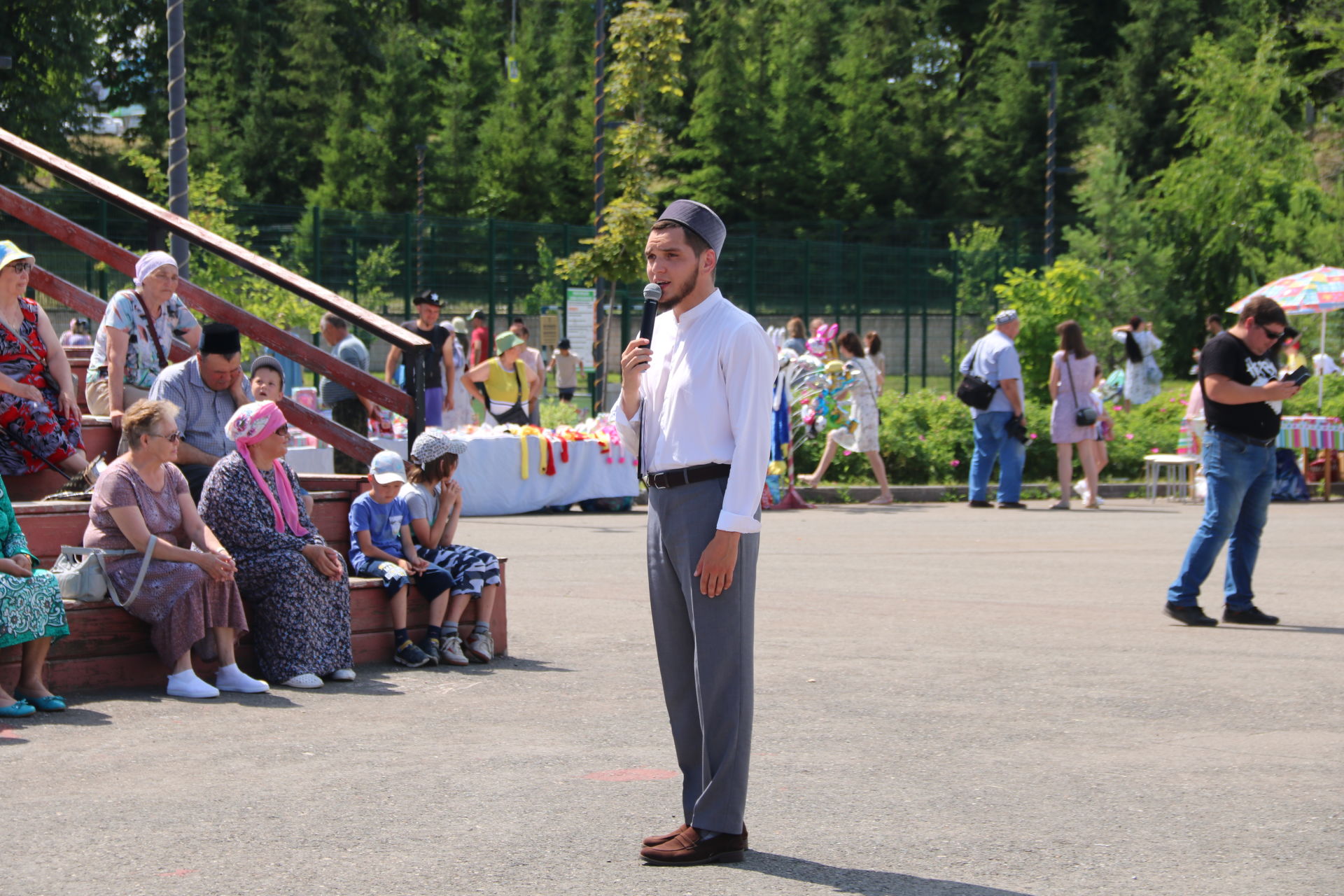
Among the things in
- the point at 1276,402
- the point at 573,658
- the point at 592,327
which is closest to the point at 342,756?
the point at 573,658

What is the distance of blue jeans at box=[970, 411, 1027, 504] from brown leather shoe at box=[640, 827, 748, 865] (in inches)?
493

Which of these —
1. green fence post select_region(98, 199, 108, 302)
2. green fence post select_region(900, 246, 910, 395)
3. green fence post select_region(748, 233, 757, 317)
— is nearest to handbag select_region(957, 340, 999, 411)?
green fence post select_region(98, 199, 108, 302)

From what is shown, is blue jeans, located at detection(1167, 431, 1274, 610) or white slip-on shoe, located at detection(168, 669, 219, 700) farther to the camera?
blue jeans, located at detection(1167, 431, 1274, 610)

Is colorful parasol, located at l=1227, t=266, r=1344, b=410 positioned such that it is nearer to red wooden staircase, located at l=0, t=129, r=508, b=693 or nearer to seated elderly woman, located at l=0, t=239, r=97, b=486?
red wooden staircase, located at l=0, t=129, r=508, b=693

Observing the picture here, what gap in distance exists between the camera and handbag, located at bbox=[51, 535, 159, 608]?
6973 millimetres

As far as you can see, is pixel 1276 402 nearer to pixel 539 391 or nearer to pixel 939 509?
pixel 939 509

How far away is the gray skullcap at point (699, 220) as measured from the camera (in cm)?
461

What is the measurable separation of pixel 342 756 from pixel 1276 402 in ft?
20.0

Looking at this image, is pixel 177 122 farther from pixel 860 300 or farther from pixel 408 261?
pixel 860 300

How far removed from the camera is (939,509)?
17.2 metres

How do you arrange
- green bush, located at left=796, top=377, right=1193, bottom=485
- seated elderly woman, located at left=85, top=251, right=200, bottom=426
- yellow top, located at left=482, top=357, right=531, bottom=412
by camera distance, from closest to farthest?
seated elderly woman, located at left=85, top=251, right=200, bottom=426, yellow top, located at left=482, top=357, right=531, bottom=412, green bush, located at left=796, top=377, right=1193, bottom=485

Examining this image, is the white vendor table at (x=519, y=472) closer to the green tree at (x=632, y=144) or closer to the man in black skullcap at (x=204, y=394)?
the green tree at (x=632, y=144)

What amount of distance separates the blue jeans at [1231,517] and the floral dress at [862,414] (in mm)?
7920

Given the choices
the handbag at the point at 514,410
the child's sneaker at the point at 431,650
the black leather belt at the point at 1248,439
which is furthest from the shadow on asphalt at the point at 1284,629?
the handbag at the point at 514,410
